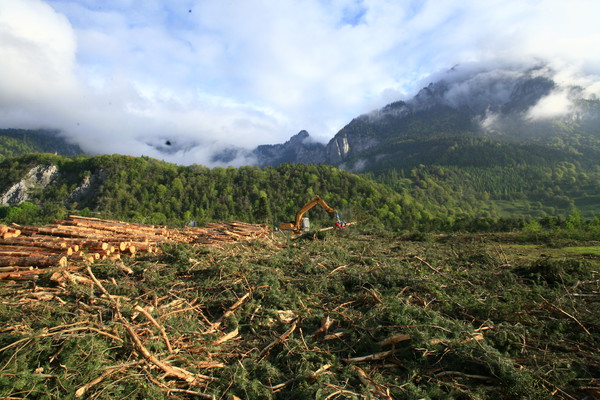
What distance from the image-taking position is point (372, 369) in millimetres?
3912

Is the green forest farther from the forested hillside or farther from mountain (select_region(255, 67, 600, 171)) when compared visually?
mountain (select_region(255, 67, 600, 171))

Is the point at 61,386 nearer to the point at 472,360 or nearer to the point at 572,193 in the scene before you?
the point at 472,360

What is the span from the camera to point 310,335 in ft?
15.2

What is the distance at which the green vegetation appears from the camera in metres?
3.23

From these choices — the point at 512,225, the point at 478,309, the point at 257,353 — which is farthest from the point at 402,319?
the point at 512,225

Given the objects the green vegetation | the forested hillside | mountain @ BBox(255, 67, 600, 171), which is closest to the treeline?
mountain @ BBox(255, 67, 600, 171)

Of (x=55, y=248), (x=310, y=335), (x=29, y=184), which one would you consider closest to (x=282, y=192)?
(x=55, y=248)

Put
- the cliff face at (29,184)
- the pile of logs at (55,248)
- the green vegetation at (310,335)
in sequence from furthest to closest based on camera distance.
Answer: the cliff face at (29,184) → the pile of logs at (55,248) → the green vegetation at (310,335)

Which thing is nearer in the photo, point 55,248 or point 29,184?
point 55,248

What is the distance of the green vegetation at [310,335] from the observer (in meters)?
3.23

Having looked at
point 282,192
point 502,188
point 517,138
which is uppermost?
point 517,138

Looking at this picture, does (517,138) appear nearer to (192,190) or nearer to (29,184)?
(192,190)

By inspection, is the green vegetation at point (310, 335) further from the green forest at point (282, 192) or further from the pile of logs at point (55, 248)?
the green forest at point (282, 192)

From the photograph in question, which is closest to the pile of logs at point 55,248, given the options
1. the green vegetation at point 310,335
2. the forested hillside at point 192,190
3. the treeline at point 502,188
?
the green vegetation at point 310,335
